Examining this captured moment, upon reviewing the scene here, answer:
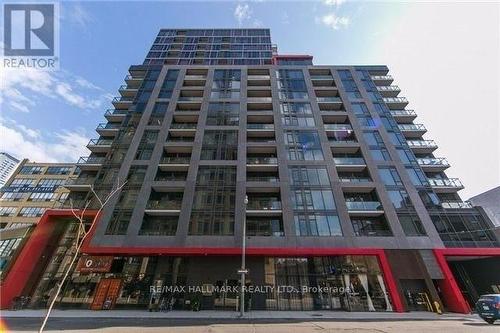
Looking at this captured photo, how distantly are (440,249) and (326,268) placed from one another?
38.3 feet

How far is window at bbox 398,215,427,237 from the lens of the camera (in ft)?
90.6

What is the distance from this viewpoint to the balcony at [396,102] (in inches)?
1679

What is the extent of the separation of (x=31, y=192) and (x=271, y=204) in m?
58.5

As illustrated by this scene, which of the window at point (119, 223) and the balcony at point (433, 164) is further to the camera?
the balcony at point (433, 164)

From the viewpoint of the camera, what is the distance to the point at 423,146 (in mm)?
38188

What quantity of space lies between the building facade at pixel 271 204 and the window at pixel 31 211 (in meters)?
29.0

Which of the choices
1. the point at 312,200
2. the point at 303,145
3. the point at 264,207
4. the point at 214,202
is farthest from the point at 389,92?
the point at 214,202

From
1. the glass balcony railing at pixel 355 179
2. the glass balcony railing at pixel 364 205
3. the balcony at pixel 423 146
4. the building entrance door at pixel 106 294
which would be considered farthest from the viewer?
the balcony at pixel 423 146

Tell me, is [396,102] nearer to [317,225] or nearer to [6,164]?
[317,225]

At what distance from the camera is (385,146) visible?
35.0m

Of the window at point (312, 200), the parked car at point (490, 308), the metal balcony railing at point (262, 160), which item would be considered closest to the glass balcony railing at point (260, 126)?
the metal balcony railing at point (262, 160)

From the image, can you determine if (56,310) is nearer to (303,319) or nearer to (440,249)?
(303,319)

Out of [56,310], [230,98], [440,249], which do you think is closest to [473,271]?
[440,249]

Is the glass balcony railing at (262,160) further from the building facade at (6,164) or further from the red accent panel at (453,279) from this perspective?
the building facade at (6,164)
